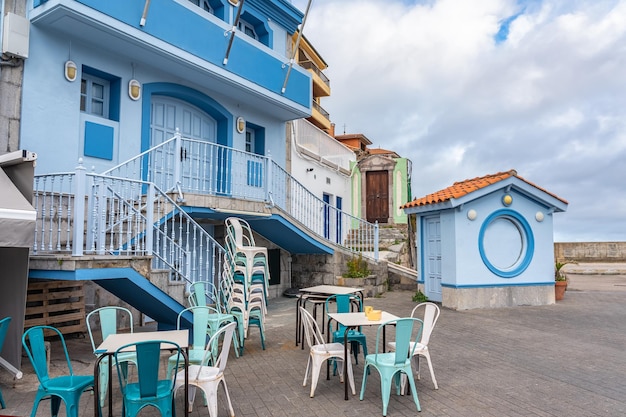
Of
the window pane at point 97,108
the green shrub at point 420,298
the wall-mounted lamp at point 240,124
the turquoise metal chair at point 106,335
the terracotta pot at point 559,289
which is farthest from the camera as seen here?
the terracotta pot at point 559,289

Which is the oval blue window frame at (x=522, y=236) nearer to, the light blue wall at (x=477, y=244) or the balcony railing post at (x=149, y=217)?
the light blue wall at (x=477, y=244)

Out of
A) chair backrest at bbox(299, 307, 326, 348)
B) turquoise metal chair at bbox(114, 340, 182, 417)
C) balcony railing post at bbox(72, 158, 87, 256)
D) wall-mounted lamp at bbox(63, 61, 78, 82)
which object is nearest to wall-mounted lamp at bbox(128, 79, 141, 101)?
wall-mounted lamp at bbox(63, 61, 78, 82)

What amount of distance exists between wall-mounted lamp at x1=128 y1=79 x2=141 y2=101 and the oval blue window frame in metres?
7.96

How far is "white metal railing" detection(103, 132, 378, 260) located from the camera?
8.73 m

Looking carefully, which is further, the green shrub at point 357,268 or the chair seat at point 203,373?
the green shrub at point 357,268

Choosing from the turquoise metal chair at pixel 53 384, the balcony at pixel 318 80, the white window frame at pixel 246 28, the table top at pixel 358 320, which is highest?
the balcony at pixel 318 80

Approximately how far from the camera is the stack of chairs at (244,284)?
22.1 feet

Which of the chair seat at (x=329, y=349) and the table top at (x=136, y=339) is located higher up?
the table top at (x=136, y=339)

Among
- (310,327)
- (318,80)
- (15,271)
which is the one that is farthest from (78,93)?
(318,80)

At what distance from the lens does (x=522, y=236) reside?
11164 mm

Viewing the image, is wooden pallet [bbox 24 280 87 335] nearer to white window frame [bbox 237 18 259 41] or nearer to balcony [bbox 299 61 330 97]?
white window frame [bbox 237 18 259 41]

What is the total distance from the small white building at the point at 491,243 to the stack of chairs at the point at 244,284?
16.9 ft

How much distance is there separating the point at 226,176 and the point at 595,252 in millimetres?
24260

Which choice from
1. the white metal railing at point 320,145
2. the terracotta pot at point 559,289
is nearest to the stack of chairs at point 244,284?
the terracotta pot at point 559,289
